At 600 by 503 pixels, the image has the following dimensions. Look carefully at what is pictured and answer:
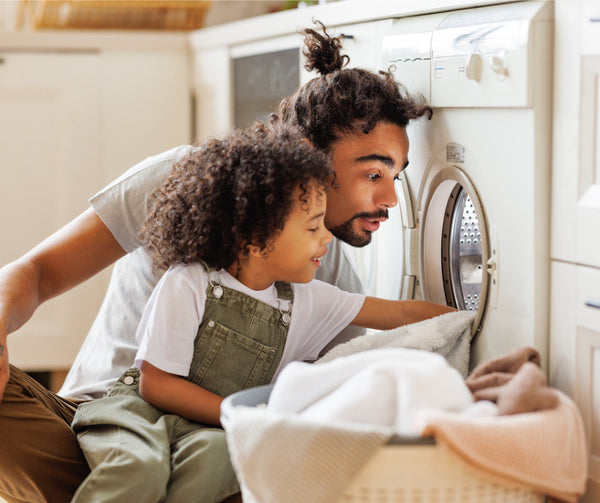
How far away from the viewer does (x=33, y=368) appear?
2.61 m

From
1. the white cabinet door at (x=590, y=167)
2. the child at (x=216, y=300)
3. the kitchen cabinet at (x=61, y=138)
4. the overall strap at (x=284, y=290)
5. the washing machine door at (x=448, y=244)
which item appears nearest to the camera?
the white cabinet door at (x=590, y=167)

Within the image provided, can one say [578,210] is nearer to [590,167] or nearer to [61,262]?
[590,167]

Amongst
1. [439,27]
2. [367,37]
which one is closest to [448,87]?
[439,27]

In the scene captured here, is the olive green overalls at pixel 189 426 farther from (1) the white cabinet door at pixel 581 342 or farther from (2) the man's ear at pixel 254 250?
(1) the white cabinet door at pixel 581 342

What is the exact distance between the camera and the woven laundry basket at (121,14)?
2572mm

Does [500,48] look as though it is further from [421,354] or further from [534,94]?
[421,354]

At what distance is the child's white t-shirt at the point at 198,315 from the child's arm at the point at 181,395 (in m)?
0.01

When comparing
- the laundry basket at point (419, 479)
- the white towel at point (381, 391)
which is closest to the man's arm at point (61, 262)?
the white towel at point (381, 391)

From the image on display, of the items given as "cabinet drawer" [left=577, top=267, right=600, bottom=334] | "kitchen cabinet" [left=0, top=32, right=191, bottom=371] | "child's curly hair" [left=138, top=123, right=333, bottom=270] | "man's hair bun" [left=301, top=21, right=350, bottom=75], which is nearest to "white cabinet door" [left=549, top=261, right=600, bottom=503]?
"cabinet drawer" [left=577, top=267, right=600, bottom=334]

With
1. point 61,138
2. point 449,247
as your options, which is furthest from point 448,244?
point 61,138

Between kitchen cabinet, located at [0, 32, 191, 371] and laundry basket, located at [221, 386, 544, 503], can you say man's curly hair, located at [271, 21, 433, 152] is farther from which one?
kitchen cabinet, located at [0, 32, 191, 371]

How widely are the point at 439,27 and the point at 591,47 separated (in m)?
0.36

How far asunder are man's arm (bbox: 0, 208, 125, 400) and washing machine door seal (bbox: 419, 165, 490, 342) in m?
0.55

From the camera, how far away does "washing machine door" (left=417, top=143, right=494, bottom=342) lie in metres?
1.46
